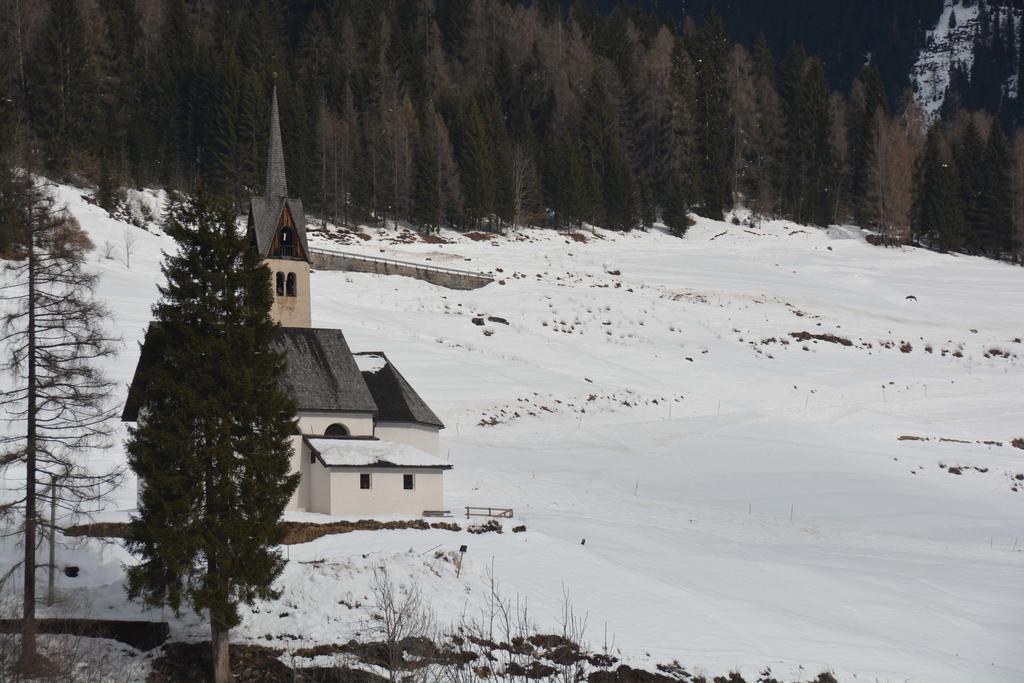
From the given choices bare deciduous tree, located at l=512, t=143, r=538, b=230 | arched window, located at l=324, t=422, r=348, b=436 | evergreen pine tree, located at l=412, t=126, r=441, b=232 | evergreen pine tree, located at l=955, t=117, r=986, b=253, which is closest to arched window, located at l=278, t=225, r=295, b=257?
arched window, located at l=324, t=422, r=348, b=436

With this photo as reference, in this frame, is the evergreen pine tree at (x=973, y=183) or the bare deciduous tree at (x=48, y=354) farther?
the evergreen pine tree at (x=973, y=183)

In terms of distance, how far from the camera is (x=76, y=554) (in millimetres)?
27656

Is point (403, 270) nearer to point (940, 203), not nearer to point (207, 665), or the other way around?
point (207, 665)

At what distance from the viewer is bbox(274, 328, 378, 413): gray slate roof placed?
37.2 metres

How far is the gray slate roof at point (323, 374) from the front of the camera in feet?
122

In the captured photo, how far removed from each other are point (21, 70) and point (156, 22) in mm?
24847

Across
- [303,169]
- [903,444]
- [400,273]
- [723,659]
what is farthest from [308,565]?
[303,169]

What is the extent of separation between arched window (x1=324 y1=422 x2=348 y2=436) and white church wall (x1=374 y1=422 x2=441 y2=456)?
1.69 meters

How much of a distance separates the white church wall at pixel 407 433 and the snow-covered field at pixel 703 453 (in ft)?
5.71

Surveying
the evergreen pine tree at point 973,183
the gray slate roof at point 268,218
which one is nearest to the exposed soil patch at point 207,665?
the gray slate roof at point 268,218

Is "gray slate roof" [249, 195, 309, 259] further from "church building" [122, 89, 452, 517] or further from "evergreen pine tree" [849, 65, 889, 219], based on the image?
"evergreen pine tree" [849, 65, 889, 219]

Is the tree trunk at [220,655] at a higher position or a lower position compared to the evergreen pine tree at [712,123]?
lower

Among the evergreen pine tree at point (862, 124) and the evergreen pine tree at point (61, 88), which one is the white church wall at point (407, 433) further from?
the evergreen pine tree at point (862, 124)

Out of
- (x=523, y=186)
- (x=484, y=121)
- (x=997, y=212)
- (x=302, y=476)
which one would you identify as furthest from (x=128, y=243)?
(x=997, y=212)
